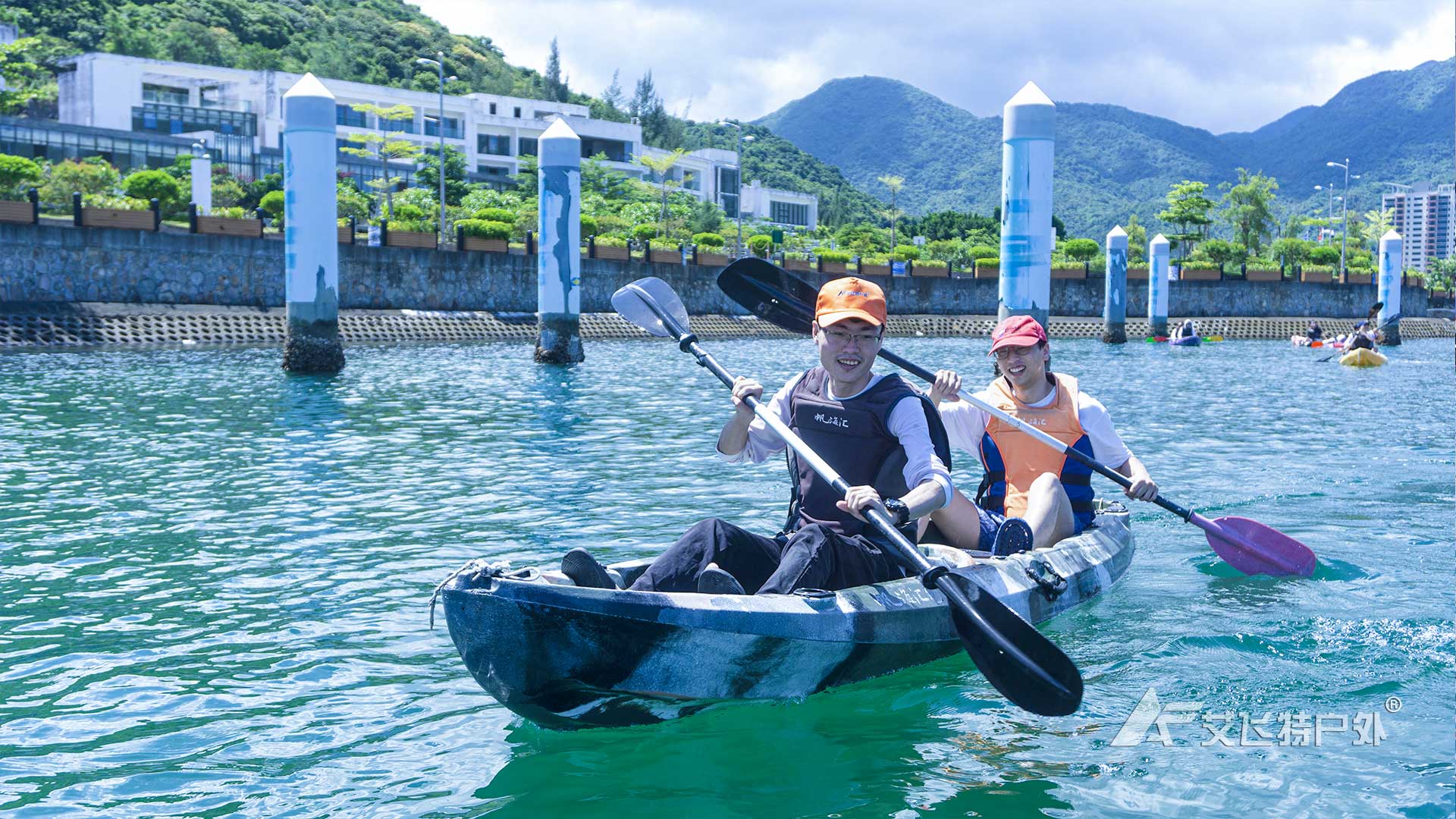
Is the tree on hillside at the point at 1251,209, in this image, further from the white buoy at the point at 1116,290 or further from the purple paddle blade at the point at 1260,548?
the purple paddle blade at the point at 1260,548

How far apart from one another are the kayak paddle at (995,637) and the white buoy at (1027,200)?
43.1 feet

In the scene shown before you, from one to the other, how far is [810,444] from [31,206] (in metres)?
28.3

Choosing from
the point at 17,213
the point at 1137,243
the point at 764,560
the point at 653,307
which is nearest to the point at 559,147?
the point at 17,213

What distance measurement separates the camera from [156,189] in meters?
37.1

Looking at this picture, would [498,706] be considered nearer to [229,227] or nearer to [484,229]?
[229,227]

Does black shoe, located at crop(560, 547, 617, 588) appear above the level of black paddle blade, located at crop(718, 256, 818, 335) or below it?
below

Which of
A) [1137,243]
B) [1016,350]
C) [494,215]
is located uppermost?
[1137,243]

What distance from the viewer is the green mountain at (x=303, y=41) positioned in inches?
3172

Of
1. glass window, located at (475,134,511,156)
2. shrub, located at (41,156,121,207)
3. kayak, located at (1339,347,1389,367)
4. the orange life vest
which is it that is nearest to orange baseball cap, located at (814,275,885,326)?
the orange life vest

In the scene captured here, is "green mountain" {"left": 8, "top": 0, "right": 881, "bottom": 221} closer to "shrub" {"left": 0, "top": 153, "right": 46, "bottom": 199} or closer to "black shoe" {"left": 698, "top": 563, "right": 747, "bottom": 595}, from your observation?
"shrub" {"left": 0, "top": 153, "right": 46, "bottom": 199}

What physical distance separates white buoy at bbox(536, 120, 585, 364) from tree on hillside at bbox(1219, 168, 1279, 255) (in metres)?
57.8

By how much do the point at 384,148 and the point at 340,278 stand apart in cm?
3341

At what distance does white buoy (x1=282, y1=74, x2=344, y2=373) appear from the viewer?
70.5 feet

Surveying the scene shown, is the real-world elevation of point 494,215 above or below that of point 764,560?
above
